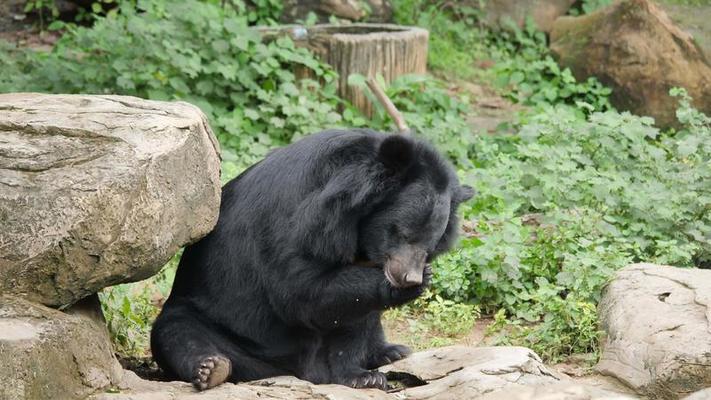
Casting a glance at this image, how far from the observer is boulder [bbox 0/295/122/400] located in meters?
3.88

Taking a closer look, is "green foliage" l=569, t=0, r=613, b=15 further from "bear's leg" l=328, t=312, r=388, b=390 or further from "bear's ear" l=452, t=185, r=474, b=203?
"bear's leg" l=328, t=312, r=388, b=390

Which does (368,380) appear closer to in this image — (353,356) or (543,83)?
(353,356)

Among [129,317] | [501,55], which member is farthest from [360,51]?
[129,317]

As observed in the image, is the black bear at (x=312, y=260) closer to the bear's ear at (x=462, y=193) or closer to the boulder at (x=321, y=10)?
the bear's ear at (x=462, y=193)

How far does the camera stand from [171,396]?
4.41m

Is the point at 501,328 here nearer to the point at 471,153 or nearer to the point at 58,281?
the point at 58,281

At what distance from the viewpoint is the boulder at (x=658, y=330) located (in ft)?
16.4

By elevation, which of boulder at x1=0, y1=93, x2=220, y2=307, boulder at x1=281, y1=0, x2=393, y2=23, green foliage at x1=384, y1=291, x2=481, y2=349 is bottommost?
green foliage at x1=384, y1=291, x2=481, y2=349

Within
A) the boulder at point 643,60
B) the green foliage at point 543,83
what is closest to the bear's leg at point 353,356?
the green foliage at point 543,83

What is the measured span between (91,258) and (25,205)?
0.33 m

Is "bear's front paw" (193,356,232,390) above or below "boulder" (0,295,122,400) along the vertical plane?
below

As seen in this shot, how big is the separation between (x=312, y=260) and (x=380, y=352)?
2.89 feet

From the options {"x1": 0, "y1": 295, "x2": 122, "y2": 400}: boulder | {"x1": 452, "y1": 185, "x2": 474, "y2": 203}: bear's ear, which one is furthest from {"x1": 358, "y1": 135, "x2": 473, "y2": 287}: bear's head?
{"x1": 0, "y1": 295, "x2": 122, "y2": 400}: boulder

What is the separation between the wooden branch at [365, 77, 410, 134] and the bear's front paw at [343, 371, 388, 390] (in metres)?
4.98
